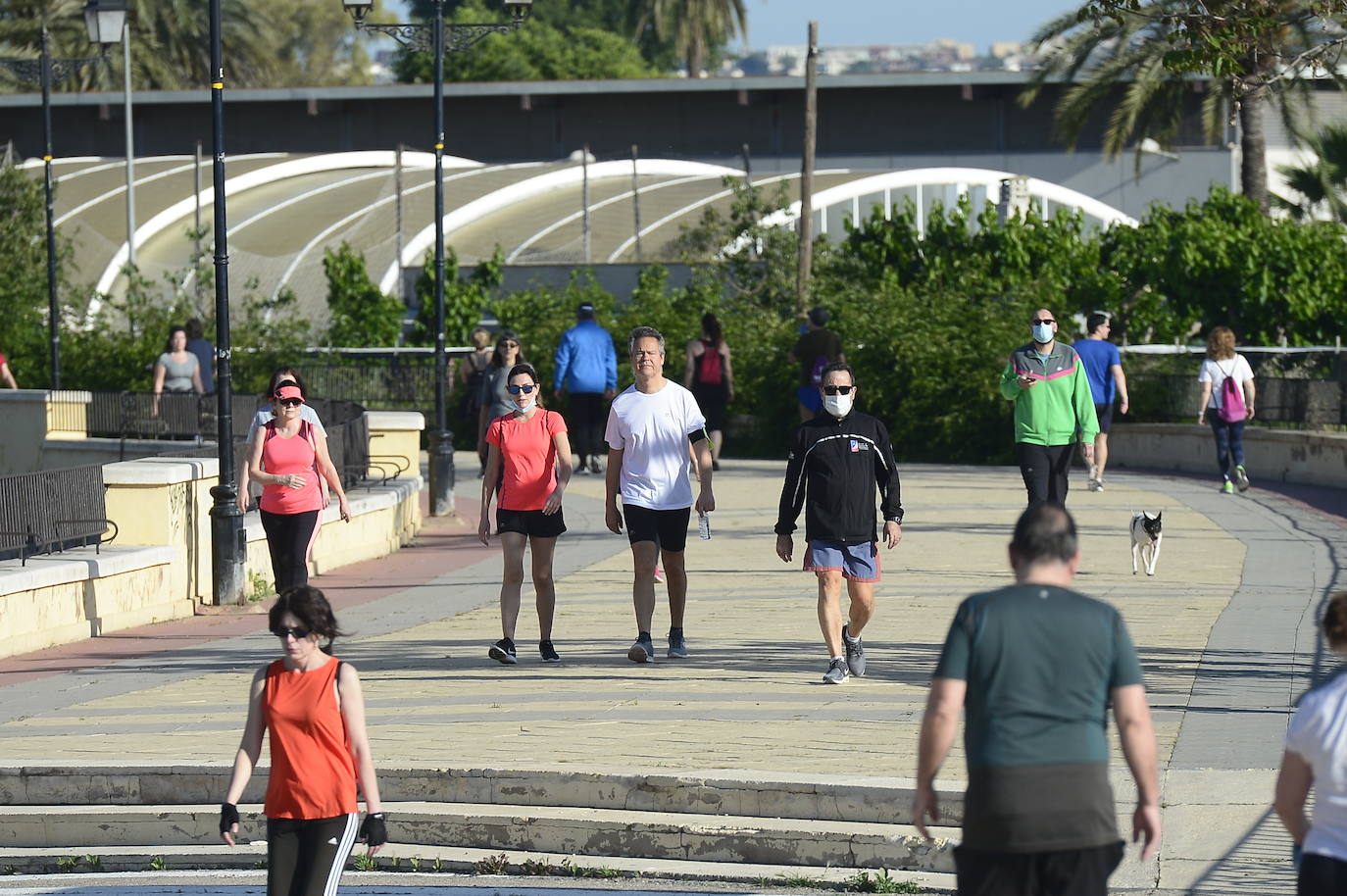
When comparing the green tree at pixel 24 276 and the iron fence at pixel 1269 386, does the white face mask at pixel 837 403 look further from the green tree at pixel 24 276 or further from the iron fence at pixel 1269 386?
the green tree at pixel 24 276

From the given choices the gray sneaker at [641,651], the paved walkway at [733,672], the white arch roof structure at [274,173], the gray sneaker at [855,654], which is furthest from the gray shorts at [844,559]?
the white arch roof structure at [274,173]

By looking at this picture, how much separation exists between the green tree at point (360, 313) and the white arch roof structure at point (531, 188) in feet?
15.5

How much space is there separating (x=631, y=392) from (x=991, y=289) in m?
16.8

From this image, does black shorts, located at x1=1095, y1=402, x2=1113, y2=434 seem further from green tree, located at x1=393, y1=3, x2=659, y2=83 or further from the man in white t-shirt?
green tree, located at x1=393, y1=3, x2=659, y2=83

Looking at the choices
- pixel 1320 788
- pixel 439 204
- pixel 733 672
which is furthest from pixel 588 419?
pixel 1320 788

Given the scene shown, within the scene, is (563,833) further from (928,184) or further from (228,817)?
(928,184)

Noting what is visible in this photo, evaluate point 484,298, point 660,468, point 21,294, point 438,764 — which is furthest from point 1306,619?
point 21,294

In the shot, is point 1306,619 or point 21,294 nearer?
point 1306,619

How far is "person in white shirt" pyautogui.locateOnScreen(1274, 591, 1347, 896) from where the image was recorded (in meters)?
4.54

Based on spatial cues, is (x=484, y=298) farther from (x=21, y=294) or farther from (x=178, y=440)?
(x=178, y=440)

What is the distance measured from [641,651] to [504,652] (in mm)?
777

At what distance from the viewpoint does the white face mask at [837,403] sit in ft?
30.9

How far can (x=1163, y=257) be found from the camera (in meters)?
26.5

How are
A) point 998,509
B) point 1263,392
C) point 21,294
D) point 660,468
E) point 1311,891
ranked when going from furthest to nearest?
point 21,294
point 1263,392
point 998,509
point 660,468
point 1311,891
